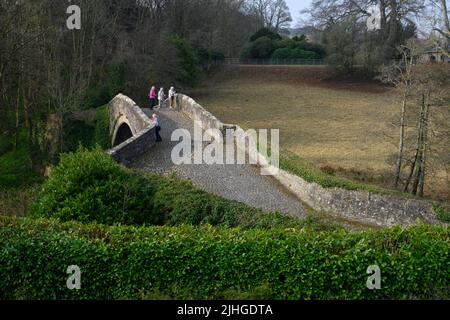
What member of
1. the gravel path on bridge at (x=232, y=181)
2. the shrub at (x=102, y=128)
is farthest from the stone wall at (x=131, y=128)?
the shrub at (x=102, y=128)

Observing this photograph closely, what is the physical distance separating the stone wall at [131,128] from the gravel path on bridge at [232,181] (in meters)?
0.30

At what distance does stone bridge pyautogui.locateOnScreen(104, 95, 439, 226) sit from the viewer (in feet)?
42.4

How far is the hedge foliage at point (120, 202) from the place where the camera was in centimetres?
1147

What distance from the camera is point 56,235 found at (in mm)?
8047

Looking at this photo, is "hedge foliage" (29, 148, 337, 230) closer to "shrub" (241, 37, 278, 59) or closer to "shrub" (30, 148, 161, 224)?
"shrub" (30, 148, 161, 224)

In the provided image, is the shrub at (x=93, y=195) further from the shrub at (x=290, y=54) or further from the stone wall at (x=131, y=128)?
the shrub at (x=290, y=54)

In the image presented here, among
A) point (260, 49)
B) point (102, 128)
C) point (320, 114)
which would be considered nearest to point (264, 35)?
point (260, 49)

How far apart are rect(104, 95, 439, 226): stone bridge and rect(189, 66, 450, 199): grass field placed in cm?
477

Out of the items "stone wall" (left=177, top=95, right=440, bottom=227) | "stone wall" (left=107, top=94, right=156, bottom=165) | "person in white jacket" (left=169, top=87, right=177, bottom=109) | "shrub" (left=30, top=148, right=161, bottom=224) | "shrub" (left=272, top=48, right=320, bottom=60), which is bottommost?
"stone wall" (left=177, top=95, right=440, bottom=227)

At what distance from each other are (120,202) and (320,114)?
2499 cm

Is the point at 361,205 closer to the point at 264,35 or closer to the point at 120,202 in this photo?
the point at 120,202

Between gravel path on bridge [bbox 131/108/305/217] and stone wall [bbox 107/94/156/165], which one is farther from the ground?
stone wall [bbox 107/94/156/165]

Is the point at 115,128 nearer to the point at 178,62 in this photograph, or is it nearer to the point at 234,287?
the point at 178,62

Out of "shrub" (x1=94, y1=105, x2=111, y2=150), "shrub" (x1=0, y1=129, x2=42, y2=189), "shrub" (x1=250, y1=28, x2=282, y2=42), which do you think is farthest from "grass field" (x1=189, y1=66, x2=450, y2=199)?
"shrub" (x1=0, y1=129, x2=42, y2=189)
